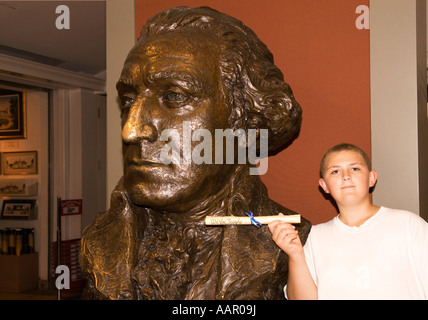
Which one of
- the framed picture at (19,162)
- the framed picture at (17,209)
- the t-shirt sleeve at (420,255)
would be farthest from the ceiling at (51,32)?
the t-shirt sleeve at (420,255)

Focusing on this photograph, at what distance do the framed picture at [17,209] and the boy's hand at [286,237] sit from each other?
191 inches

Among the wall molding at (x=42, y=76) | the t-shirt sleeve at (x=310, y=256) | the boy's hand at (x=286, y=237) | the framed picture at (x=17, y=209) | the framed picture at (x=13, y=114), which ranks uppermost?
the wall molding at (x=42, y=76)

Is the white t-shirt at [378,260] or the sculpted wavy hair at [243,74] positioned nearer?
the white t-shirt at [378,260]

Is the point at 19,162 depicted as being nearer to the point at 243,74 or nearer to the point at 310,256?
the point at 243,74

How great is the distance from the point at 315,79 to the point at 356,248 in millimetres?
1125

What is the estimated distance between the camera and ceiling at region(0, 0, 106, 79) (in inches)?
153

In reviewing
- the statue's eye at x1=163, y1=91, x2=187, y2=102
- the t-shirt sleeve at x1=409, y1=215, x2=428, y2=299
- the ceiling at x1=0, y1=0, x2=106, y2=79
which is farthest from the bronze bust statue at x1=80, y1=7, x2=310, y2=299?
the ceiling at x1=0, y1=0, x2=106, y2=79

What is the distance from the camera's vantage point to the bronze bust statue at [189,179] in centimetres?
194

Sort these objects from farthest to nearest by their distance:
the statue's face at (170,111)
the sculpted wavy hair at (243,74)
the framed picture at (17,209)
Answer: the framed picture at (17,209), the sculpted wavy hair at (243,74), the statue's face at (170,111)

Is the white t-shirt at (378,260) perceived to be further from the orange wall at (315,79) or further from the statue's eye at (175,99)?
the statue's eye at (175,99)

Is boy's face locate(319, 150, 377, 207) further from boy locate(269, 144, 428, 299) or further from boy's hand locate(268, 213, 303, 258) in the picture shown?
boy's hand locate(268, 213, 303, 258)

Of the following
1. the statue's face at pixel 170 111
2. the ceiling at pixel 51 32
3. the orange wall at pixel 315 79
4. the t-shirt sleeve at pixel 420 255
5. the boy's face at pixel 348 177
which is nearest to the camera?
the t-shirt sleeve at pixel 420 255

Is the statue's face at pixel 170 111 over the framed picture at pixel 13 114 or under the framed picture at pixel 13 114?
under

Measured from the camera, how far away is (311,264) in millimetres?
1938
